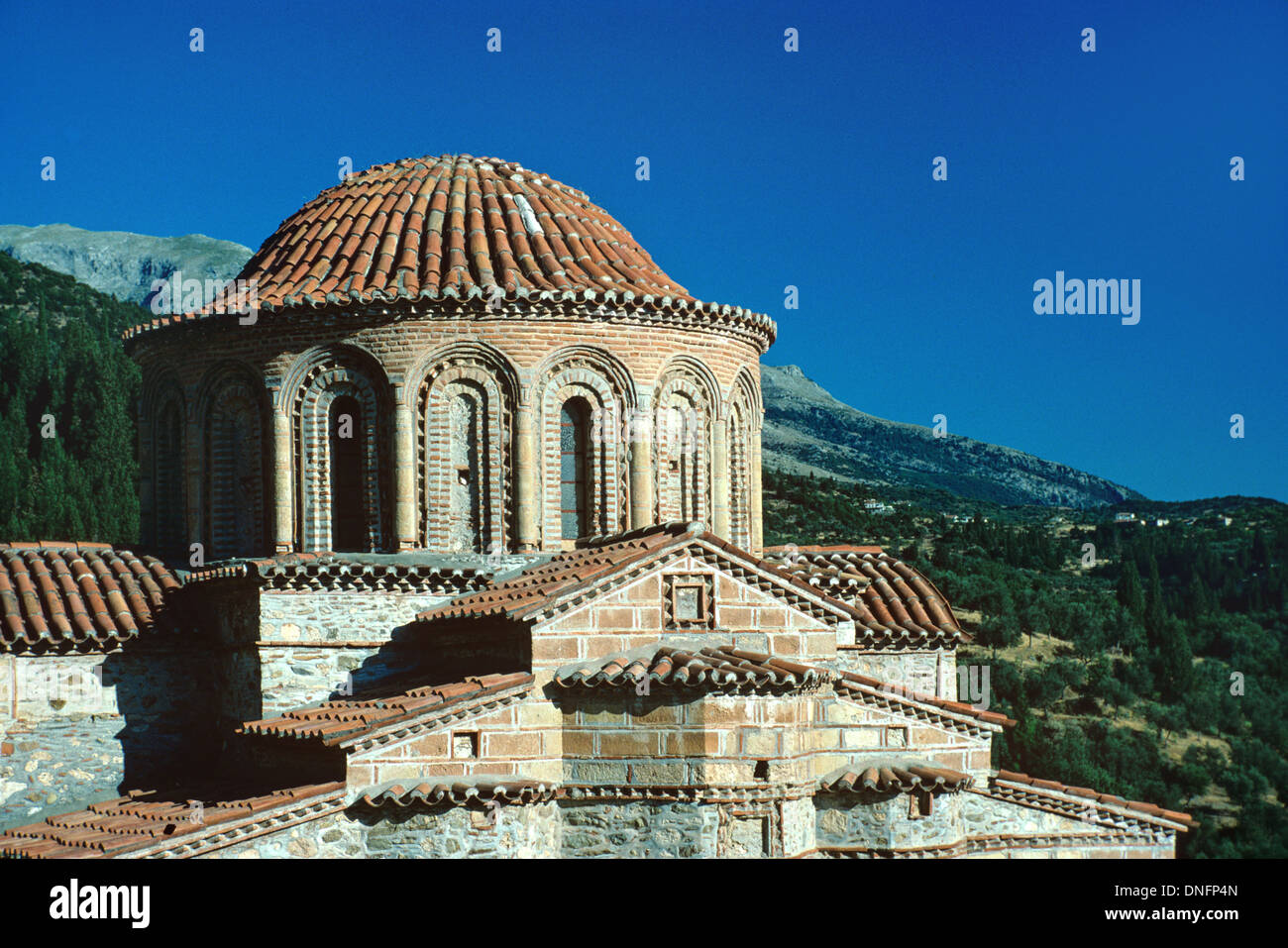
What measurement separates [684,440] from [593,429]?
146 cm

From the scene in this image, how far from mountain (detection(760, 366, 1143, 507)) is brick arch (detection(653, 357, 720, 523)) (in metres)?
43.6

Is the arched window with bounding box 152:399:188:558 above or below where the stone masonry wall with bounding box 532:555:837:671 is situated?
above

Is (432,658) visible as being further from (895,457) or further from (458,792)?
(895,457)

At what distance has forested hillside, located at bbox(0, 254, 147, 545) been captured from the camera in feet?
153

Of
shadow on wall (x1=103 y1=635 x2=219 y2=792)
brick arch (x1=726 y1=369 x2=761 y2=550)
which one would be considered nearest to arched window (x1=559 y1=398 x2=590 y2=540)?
brick arch (x1=726 y1=369 x2=761 y2=550)

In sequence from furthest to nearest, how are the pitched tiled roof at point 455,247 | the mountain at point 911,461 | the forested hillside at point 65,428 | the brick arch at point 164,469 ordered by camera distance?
the mountain at point 911,461
the forested hillside at point 65,428
the brick arch at point 164,469
the pitched tiled roof at point 455,247

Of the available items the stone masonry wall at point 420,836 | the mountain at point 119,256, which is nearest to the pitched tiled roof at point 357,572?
the stone masonry wall at point 420,836

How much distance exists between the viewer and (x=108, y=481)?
161 ft

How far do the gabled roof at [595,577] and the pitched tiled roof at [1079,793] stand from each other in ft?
11.5

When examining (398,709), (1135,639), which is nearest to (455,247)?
(398,709)

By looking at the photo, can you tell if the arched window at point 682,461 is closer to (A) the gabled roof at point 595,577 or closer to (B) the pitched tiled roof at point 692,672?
(A) the gabled roof at point 595,577

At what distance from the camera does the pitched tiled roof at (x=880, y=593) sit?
19016mm

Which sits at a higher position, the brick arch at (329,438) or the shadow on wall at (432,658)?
the brick arch at (329,438)

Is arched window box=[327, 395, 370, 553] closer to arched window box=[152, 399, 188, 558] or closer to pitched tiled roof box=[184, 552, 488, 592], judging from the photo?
pitched tiled roof box=[184, 552, 488, 592]
